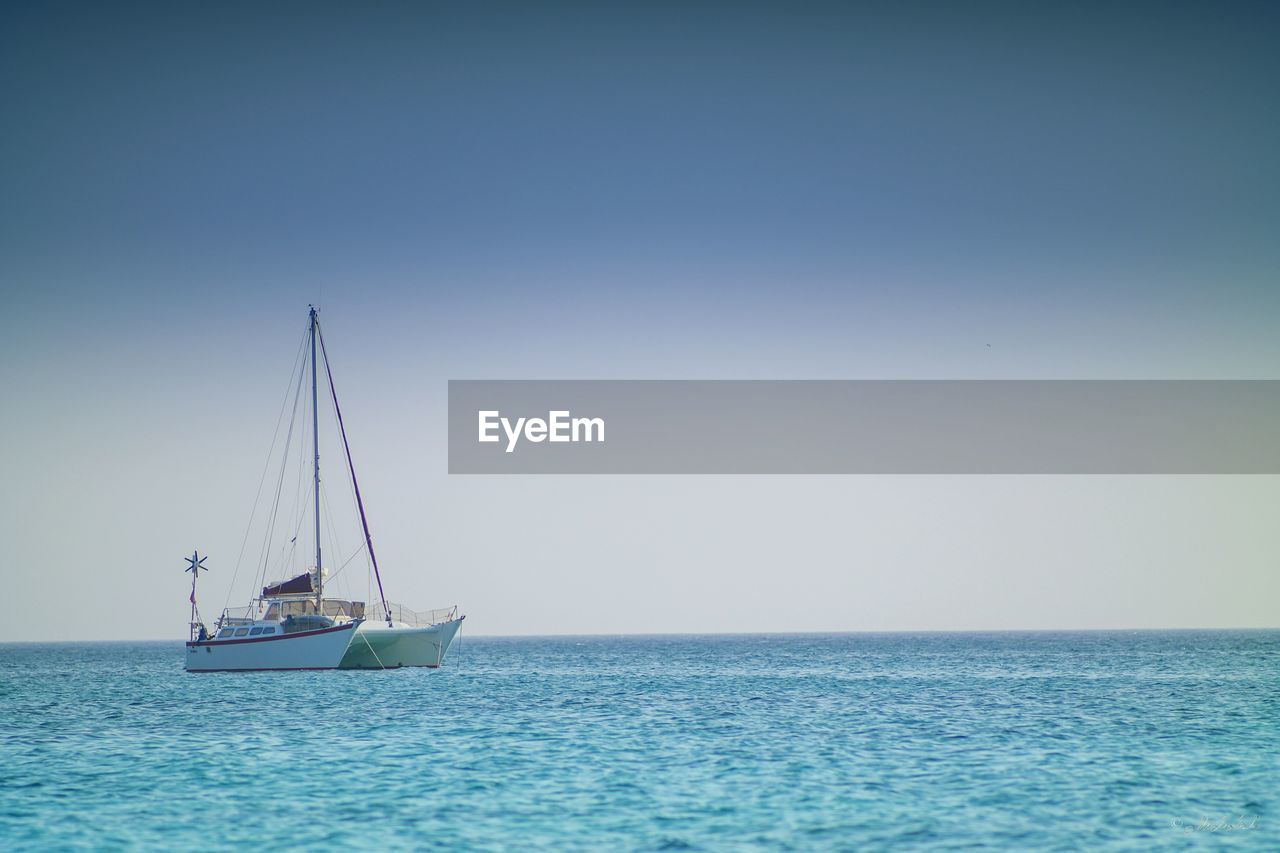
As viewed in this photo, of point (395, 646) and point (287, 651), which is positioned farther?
point (395, 646)

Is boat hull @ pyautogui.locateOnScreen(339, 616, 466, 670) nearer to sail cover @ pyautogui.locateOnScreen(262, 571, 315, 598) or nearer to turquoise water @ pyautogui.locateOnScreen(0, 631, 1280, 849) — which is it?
sail cover @ pyautogui.locateOnScreen(262, 571, 315, 598)

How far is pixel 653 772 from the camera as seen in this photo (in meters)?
26.8

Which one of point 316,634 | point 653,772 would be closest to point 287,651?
point 316,634

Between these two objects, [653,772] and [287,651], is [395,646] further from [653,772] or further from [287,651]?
[653,772]

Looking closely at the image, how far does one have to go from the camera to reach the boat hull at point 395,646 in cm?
7144

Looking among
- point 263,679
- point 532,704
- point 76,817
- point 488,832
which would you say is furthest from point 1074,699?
point 263,679

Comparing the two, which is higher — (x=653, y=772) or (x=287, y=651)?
(x=287, y=651)

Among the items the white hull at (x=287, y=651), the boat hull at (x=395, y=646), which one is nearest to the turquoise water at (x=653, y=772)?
the white hull at (x=287, y=651)

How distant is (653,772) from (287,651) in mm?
50516

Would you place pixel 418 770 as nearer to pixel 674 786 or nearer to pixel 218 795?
pixel 218 795

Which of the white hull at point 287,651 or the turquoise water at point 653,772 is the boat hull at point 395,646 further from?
the turquoise water at point 653,772

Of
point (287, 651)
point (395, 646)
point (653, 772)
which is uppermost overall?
point (395, 646)

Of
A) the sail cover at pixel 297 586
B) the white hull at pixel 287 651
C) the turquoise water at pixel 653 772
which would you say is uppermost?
the sail cover at pixel 297 586

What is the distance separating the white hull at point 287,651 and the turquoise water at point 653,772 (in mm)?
18147
